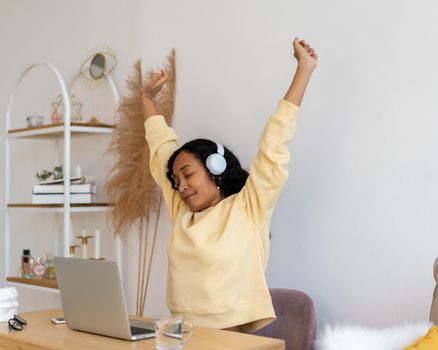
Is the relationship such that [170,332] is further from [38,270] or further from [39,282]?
[38,270]

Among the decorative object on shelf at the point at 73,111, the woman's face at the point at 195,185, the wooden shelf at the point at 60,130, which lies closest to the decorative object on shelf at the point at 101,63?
the decorative object on shelf at the point at 73,111

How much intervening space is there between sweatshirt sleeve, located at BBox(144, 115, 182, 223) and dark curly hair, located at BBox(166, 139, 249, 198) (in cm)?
9

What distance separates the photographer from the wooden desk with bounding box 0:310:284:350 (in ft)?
6.54

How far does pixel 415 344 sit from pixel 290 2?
1.86m

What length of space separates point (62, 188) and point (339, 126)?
1482 mm

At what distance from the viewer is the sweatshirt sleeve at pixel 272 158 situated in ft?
8.50

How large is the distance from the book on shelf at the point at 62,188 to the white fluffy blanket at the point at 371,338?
2.25 m

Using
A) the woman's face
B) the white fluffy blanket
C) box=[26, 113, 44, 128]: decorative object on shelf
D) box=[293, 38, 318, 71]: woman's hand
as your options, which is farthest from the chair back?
box=[26, 113, 44, 128]: decorative object on shelf

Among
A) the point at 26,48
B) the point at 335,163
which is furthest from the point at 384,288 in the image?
the point at 26,48

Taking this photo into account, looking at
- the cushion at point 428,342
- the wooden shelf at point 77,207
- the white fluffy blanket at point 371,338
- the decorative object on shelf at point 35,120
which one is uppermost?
the decorative object on shelf at point 35,120

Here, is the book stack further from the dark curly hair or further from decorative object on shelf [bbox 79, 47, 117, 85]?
the dark curly hair

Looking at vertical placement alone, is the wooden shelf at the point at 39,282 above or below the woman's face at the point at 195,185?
below

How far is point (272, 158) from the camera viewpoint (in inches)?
102

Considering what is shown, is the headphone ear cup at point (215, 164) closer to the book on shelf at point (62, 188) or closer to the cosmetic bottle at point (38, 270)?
the book on shelf at point (62, 188)
